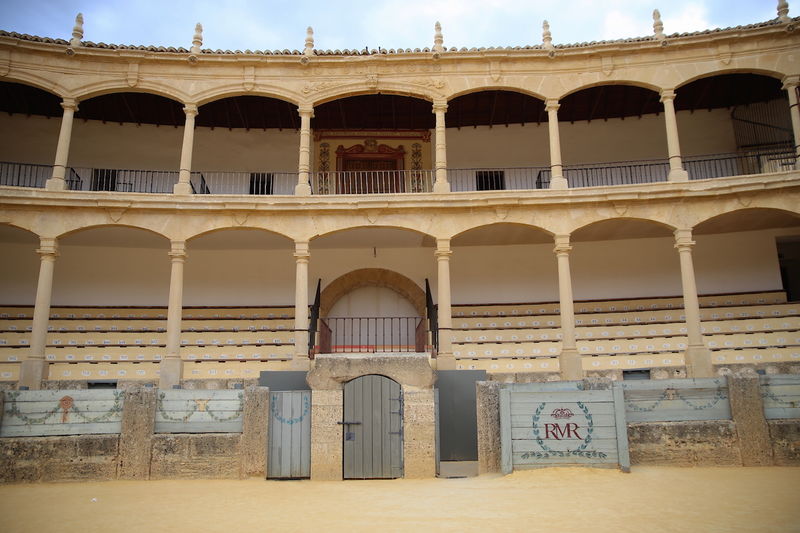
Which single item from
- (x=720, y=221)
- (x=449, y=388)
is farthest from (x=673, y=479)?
(x=720, y=221)

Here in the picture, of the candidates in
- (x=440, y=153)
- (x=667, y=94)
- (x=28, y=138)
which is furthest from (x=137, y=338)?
(x=667, y=94)

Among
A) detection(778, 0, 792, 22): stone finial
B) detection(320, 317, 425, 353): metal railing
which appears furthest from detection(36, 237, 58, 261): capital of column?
detection(778, 0, 792, 22): stone finial

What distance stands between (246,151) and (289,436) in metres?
11.8

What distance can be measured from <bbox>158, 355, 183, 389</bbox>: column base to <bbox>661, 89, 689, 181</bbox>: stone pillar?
12.4 meters

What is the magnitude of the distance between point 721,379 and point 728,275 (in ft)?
31.5

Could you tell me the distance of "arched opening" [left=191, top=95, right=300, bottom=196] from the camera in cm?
1762

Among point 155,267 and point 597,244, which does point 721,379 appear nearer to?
point 597,244

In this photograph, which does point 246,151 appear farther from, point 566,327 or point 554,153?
point 566,327

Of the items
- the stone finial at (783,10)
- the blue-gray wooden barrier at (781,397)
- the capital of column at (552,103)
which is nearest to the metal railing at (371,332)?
the capital of column at (552,103)

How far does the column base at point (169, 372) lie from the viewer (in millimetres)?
13203

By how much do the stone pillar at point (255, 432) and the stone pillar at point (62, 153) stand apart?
353 inches

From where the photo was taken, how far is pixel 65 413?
839 centimetres

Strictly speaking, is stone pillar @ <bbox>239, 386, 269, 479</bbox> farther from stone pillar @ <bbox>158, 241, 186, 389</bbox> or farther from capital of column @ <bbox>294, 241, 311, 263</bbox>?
capital of column @ <bbox>294, 241, 311, 263</bbox>

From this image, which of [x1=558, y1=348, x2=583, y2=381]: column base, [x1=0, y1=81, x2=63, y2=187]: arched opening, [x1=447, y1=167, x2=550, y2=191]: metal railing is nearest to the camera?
[x1=558, y1=348, x2=583, y2=381]: column base
